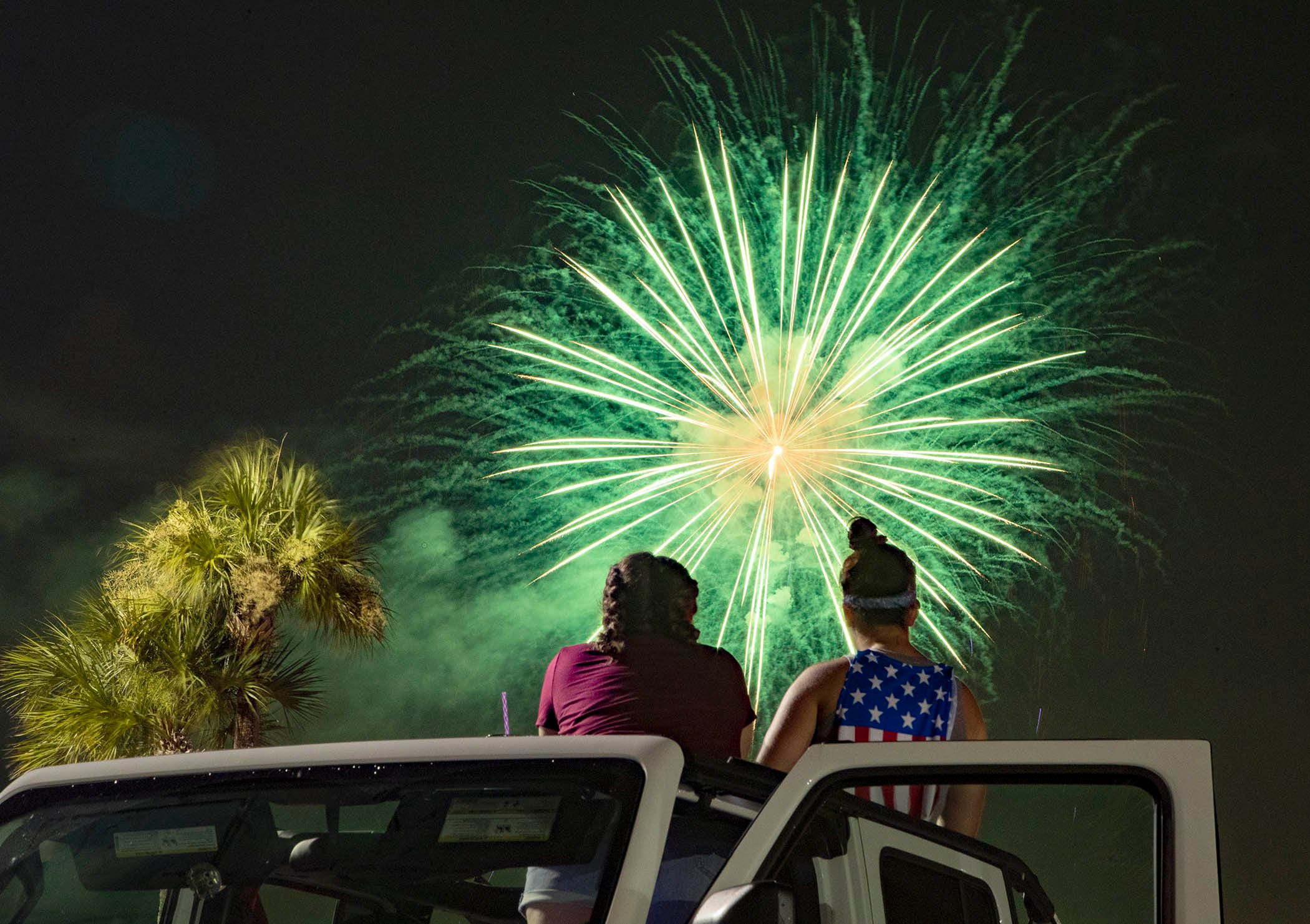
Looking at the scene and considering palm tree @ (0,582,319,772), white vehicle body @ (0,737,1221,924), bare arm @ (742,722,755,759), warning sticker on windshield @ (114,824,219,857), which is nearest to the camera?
white vehicle body @ (0,737,1221,924)

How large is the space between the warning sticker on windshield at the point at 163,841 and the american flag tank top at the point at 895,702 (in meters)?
1.48

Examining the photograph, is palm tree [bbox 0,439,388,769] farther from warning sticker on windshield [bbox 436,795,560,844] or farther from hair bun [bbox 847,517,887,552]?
warning sticker on windshield [bbox 436,795,560,844]

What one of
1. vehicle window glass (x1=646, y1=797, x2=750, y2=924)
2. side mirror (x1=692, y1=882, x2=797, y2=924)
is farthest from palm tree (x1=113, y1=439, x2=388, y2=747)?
side mirror (x1=692, y1=882, x2=797, y2=924)

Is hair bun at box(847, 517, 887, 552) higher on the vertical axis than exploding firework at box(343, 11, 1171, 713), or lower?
lower

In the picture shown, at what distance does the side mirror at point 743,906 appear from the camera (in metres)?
1.80

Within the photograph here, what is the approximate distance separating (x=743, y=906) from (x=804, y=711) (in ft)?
4.75

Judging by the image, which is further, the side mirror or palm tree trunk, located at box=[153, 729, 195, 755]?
palm tree trunk, located at box=[153, 729, 195, 755]

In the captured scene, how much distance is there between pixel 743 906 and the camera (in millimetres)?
1813

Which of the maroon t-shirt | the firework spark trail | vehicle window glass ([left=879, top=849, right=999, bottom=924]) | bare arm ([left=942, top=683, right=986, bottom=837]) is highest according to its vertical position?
the firework spark trail

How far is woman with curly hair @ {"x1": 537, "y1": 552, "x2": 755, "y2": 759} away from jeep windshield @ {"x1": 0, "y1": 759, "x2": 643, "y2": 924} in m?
0.57

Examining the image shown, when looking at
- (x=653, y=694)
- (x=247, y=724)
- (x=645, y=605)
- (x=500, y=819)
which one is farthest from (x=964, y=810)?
(x=247, y=724)

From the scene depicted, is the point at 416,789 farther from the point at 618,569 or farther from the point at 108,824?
the point at 618,569

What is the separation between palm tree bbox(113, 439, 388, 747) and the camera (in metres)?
18.5

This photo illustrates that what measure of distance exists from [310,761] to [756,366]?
622 inches
